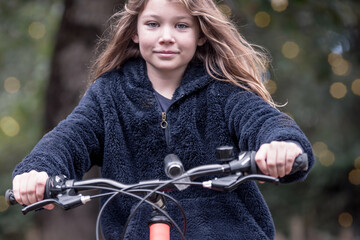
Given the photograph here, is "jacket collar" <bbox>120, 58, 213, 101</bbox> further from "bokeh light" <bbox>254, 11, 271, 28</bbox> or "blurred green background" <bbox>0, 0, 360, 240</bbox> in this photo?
"bokeh light" <bbox>254, 11, 271, 28</bbox>

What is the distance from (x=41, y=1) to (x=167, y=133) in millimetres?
6198

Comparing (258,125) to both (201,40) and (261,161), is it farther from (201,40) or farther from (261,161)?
(201,40)

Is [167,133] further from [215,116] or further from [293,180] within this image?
[293,180]

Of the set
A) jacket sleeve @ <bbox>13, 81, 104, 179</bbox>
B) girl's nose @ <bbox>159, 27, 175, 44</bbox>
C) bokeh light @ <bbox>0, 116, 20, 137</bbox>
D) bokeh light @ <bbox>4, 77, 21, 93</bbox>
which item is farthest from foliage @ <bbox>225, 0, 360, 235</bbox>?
bokeh light @ <bbox>0, 116, 20, 137</bbox>

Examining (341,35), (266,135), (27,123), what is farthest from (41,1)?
(266,135)

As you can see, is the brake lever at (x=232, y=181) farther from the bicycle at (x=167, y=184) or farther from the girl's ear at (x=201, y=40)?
the girl's ear at (x=201, y=40)

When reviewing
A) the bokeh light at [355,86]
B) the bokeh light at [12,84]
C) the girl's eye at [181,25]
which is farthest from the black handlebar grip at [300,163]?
the bokeh light at [12,84]

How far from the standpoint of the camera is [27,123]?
11.2 m

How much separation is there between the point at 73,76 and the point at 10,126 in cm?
563

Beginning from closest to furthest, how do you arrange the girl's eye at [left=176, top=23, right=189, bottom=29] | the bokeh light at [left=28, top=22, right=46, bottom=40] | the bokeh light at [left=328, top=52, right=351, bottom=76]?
1. the girl's eye at [left=176, top=23, right=189, bottom=29]
2. the bokeh light at [left=28, top=22, right=46, bottom=40]
3. the bokeh light at [left=328, top=52, right=351, bottom=76]

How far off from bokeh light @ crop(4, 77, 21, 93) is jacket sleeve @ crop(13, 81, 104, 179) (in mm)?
7771

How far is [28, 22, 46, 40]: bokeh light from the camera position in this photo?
979 centimetres

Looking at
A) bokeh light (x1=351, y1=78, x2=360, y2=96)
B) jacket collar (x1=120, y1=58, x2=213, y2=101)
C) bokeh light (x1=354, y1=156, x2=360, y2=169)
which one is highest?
jacket collar (x1=120, y1=58, x2=213, y2=101)

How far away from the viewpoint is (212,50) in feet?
10.7
